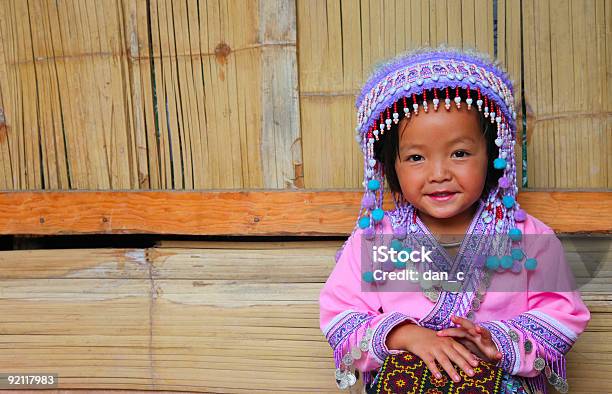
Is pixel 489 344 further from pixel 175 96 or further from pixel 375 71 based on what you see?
pixel 175 96

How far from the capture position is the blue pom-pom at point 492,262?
228 cm

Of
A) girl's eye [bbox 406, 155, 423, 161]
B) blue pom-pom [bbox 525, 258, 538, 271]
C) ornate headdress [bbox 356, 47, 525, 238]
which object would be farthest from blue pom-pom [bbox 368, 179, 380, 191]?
blue pom-pom [bbox 525, 258, 538, 271]

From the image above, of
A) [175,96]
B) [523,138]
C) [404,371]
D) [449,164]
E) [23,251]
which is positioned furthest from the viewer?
[23,251]

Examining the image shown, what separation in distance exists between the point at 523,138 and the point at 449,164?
1.97 feet

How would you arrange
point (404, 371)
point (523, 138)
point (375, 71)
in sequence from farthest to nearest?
point (523, 138)
point (375, 71)
point (404, 371)

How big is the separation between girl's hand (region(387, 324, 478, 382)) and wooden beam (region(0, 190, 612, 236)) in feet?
2.19

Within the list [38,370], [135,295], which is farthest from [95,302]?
[38,370]

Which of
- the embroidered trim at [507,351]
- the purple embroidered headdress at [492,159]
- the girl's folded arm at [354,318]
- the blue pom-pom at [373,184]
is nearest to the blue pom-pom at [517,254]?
the purple embroidered headdress at [492,159]

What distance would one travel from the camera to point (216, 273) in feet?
9.57

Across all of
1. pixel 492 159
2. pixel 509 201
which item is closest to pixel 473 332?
pixel 509 201

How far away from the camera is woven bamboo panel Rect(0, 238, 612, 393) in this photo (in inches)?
112

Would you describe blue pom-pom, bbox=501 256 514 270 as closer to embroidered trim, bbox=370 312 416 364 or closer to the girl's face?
the girl's face

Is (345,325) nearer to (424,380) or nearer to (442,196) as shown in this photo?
(424,380)

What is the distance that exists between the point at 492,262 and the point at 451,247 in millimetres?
156
